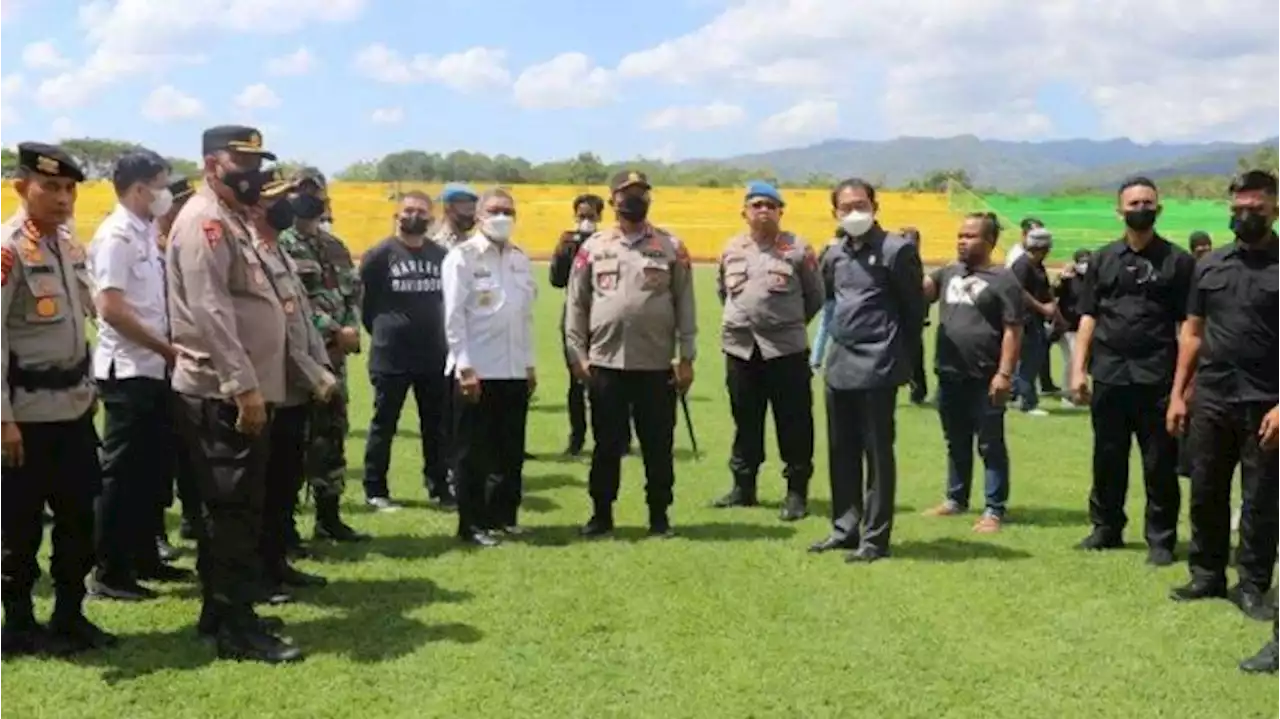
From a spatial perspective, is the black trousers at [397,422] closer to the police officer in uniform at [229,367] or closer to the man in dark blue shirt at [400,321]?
the man in dark blue shirt at [400,321]

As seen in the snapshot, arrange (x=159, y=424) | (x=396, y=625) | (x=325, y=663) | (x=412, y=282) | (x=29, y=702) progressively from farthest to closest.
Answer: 1. (x=412, y=282)
2. (x=159, y=424)
3. (x=396, y=625)
4. (x=325, y=663)
5. (x=29, y=702)

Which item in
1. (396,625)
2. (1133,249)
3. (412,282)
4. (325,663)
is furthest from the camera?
(412,282)

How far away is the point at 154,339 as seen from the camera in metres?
5.99

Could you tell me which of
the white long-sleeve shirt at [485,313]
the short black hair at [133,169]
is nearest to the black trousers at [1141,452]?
the white long-sleeve shirt at [485,313]

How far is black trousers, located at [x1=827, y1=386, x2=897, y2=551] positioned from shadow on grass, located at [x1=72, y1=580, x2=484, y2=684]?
93.5 inches

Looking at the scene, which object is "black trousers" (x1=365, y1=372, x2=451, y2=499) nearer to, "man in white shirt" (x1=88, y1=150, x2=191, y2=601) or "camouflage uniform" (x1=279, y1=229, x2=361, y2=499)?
"camouflage uniform" (x1=279, y1=229, x2=361, y2=499)

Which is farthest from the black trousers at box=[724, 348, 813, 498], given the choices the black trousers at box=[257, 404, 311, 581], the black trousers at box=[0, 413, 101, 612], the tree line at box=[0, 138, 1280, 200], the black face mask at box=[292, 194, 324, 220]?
the tree line at box=[0, 138, 1280, 200]

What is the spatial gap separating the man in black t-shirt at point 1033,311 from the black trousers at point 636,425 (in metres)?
4.76

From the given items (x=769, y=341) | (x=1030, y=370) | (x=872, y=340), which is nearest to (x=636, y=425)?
(x=769, y=341)

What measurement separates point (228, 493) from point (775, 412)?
14.2 feet

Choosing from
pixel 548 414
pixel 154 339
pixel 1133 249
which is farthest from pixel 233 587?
pixel 548 414

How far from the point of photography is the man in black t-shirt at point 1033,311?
12.1m

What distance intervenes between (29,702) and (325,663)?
1.14 meters

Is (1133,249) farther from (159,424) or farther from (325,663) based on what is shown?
(159,424)
